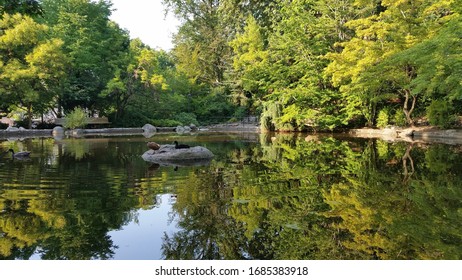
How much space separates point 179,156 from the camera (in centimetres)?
1145

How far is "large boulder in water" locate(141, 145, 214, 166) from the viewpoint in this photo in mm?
11293

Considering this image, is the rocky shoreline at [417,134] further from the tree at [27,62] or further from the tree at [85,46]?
the tree at [27,62]

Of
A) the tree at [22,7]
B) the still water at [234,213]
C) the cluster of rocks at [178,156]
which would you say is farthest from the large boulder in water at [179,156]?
the tree at [22,7]

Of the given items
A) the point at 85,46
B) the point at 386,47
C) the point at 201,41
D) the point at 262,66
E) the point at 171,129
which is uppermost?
the point at 201,41

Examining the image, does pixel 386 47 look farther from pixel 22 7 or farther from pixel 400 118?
pixel 22 7

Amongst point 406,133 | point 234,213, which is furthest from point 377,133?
point 234,213

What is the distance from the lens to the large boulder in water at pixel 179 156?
11.3 meters

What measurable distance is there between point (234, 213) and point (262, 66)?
2563 cm

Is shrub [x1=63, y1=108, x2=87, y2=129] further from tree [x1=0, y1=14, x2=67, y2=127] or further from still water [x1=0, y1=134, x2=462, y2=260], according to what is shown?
still water [x1=0, y1=134, x2=462, y2=260]

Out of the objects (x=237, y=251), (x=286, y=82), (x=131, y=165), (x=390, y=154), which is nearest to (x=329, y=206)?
(x=237, y=251)

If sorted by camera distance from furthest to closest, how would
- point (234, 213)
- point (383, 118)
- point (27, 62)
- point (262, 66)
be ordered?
point (262, 66)
point (27, 62)
point (383, 118)
point (234, 213)

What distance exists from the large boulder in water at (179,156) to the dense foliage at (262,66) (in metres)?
8.88

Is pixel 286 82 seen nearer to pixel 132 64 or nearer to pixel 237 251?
pixel 132 64

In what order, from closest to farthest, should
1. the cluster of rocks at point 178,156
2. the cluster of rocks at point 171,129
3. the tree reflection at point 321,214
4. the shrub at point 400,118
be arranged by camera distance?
the tree reflection at point 321,214 < the cluster of rocks at point 178,156 < the shrub at point 400,118 < the cluster of rocks at point 171,129
